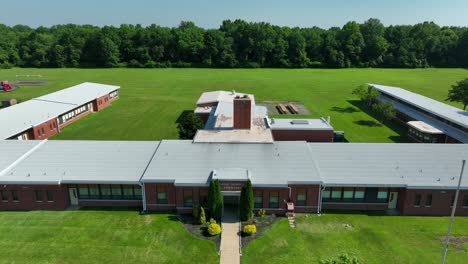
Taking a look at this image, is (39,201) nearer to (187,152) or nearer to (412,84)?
(187,152)

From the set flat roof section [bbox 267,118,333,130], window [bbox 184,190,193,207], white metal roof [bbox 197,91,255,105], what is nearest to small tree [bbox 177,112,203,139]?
flat roof section [bbox 267,118,333,130]

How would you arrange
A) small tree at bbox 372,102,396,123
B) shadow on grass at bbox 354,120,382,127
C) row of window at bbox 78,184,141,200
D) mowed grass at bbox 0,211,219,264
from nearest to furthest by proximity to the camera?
mowed grass at bbox 0,211,219,264 < row of window at bbox 78,184,141,200 < small tree at bbox 372,102,396,123 < shadow on grass at bbox 354,120,382,127

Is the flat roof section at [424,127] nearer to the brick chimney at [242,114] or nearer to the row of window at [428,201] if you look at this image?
the row of window at [428,201]

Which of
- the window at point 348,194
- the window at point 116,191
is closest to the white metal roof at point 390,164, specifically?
the window at point 348,194

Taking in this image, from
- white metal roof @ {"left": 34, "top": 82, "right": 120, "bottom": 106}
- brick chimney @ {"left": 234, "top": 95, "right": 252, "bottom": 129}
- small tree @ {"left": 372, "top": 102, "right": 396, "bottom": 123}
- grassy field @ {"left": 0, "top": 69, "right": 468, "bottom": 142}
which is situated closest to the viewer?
brick chimney @ {"left": 234, "top": 95, "right": 252, "bottom": 129}

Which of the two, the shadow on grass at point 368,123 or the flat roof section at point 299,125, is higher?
the flat roof section at point 299,125

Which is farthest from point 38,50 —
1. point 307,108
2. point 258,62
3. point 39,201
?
point 39,201

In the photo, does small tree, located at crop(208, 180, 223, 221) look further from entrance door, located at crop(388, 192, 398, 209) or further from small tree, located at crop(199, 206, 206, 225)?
entrance door, located at crop(388, 192, 398, 209)

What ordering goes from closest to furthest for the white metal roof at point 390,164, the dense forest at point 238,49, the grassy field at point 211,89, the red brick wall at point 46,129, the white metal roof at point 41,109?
1. the white metal roof at point 390,164
2. the white metal roof at point 41,109
3. the red brick wall at point 46,129
4. the grassy field at point 211,89
5. the dense forest at point 238,49
